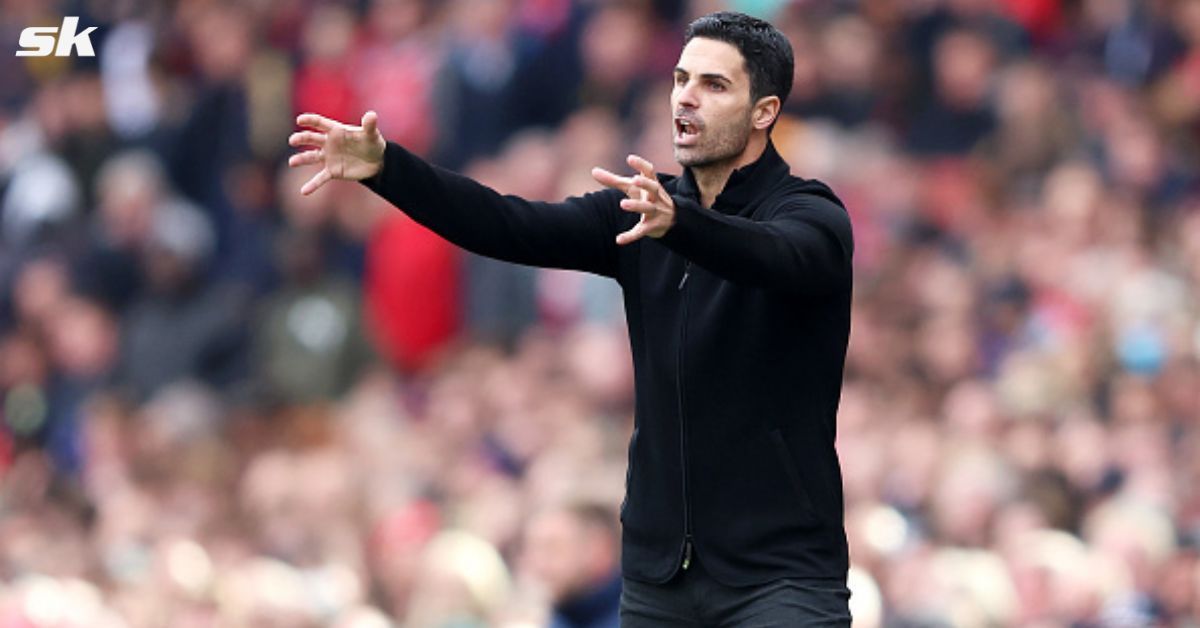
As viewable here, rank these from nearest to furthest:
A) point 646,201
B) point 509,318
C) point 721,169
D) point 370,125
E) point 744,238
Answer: point 646,201 < point 744,238 < point 370,125 < point 721,169 < point 509,318

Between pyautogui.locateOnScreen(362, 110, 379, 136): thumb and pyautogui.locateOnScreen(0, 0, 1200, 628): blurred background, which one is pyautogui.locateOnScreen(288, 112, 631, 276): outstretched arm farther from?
pyautogui.locateOnScreen(0, 0, 1200, 628): blurred background

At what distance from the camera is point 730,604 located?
5.99 meters

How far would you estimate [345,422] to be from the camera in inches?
531

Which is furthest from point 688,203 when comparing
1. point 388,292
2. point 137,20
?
point 137,20

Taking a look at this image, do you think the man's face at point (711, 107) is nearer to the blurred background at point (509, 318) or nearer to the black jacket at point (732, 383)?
the black jacket at point (732, 383)

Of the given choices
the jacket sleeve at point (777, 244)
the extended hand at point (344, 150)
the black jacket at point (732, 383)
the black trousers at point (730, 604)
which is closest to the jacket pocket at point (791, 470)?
the black jacket at point (732, 383)

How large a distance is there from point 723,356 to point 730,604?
554 millimetres

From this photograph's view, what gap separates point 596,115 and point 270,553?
356 centimetres

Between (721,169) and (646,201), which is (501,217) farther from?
(646,201)

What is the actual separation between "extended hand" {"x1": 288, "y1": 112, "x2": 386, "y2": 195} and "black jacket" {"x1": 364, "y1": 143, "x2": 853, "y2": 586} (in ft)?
0.13

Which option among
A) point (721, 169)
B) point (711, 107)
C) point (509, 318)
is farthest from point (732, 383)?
point (509, 318)

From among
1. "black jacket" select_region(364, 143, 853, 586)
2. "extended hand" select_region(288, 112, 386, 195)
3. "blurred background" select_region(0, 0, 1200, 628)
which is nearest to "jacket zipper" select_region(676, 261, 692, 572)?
"black jacket" select_region(364, 143, 853, 586)

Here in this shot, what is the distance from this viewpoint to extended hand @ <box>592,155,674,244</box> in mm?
5527

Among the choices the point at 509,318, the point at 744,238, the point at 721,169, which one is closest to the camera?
the point at 744,238
